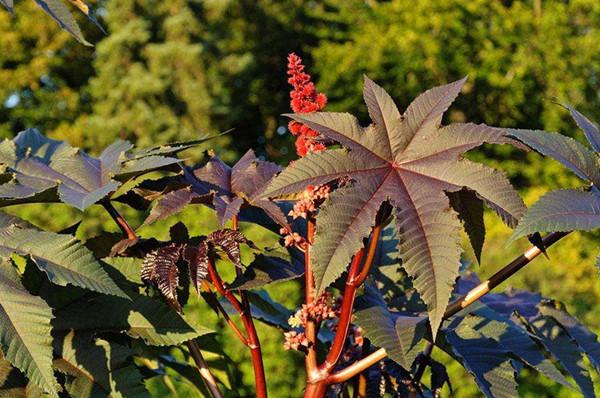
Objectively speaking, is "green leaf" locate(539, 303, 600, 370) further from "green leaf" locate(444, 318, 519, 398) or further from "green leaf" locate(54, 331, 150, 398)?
"green leaf" locate(54, 331, 150, 398)

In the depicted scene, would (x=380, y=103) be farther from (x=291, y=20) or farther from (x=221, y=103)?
(x=291, y=20)

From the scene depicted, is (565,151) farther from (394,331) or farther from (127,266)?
(127,266)

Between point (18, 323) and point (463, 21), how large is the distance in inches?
684

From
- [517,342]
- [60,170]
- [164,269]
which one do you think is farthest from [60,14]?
[517,342]

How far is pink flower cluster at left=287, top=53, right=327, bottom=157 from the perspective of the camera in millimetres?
1251

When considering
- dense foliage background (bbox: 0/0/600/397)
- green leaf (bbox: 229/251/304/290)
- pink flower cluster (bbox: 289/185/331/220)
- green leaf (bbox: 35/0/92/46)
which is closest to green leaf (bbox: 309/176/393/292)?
pink flower cluster (bbox: 289/185/331/220)

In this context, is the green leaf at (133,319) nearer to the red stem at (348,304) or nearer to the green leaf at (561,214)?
the red stem at (348,304)

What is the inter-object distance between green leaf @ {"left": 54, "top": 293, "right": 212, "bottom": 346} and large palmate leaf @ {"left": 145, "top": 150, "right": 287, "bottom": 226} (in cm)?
14

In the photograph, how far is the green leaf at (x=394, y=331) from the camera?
118 centimetres

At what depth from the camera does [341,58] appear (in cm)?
1856

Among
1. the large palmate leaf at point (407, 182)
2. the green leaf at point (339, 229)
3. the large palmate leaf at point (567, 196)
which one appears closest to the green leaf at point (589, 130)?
the large palmate leaf at point (567, 196)

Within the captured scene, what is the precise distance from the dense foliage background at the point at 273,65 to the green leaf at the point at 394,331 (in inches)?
518

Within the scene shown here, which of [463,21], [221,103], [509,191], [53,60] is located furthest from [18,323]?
[53,60]

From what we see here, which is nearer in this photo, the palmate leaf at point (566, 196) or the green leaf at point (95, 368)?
the palmate leaf at point (566, 196)
